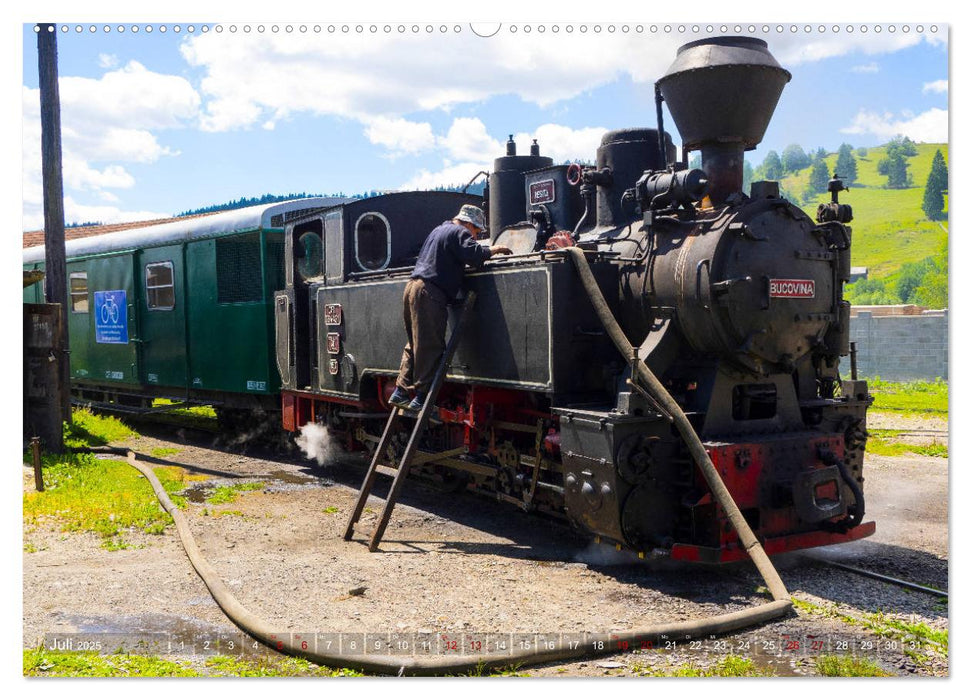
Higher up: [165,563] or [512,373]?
[512,373]

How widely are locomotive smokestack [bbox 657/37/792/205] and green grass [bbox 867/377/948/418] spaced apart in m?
8.56

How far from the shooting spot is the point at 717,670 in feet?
12.4

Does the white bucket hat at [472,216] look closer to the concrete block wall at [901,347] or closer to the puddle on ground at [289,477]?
the puddle on ground at [289,477]

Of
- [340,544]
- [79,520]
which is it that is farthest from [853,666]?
[79,520]

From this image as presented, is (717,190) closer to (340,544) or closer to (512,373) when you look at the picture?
(512,373)

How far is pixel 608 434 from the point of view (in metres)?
5.23

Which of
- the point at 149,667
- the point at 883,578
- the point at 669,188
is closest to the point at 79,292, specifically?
the point at 669,188

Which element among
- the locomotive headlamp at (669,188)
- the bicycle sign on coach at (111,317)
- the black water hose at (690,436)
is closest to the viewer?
the black water hose at (690,436)

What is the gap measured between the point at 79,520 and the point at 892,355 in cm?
1553

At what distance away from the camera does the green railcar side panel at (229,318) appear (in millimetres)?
10406

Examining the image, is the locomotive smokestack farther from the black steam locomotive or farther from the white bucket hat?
the white bucket hat

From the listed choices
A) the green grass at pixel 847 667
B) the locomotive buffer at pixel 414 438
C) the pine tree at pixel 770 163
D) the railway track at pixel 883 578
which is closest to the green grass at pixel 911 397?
the pine tree at pixel 770 163

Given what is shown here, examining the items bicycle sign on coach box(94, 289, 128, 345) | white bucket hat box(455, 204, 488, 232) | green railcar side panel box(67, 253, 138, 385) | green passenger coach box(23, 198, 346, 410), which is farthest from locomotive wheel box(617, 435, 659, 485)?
bicycle sign on coach box(94, 289, 128, 345)

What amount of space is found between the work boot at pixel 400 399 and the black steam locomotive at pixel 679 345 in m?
0.42
